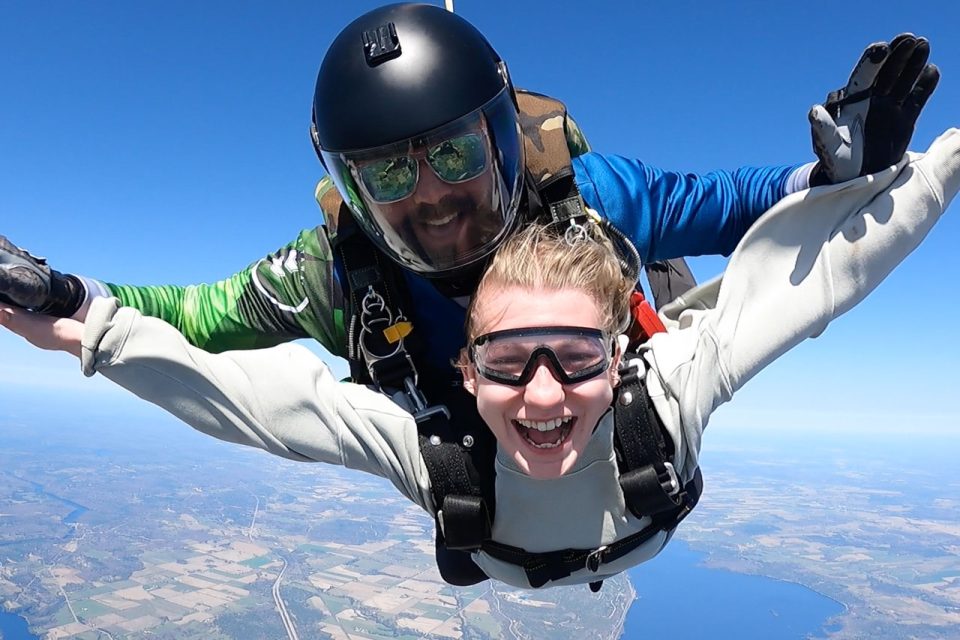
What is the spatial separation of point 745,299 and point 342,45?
1133mm

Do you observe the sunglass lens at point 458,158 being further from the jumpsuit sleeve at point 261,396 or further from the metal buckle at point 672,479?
the metal buckle at point 672,479

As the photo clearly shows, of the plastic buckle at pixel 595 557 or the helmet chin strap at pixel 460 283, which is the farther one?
the helmet chin strap at pixel 460 283

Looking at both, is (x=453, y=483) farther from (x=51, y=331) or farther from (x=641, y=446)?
(x=51, y=331)

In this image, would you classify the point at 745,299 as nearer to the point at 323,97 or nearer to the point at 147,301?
the point at 323,97

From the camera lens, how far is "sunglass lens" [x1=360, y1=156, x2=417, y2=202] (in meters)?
1.32

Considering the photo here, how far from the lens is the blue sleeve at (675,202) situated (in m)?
1.54

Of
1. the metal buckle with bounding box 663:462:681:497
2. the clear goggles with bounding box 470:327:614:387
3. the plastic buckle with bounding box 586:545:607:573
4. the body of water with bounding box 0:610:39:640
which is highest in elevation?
the clear goggles with bounding box 470:327:614:387

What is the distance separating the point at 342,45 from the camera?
1398 millimetres

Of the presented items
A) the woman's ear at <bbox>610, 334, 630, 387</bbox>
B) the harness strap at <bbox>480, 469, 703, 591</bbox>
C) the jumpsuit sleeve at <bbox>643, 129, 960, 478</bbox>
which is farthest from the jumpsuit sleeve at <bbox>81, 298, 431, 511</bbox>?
the jumpsuit sleeve at <bbox>643, 129, 960, 478</bbox>

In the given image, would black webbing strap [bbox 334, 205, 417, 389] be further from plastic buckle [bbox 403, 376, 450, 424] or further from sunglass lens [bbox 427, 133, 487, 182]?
sunglass lens [bbox 427, 133, 487, 182]

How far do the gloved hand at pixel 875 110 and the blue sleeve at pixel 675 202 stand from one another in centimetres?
25

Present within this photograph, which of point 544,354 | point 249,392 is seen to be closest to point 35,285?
point 249,392

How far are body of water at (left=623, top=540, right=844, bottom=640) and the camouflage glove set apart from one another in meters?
32.3

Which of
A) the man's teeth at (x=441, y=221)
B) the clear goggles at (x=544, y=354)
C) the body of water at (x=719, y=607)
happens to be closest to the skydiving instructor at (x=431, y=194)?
the man's teeth at (x=441, y=221)
